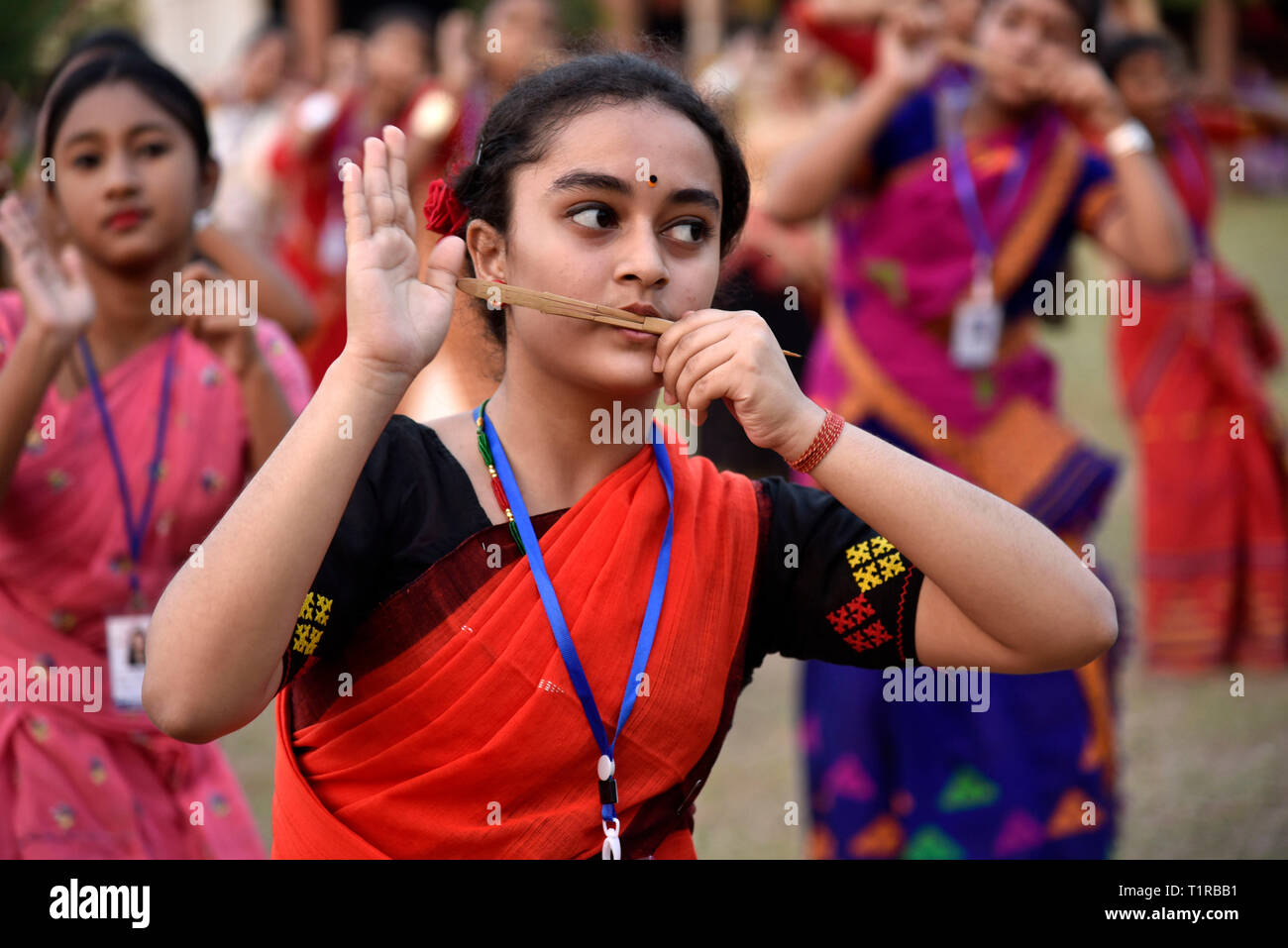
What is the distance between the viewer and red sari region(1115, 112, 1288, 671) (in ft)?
20.7

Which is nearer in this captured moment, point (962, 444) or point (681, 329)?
point (681, 329)

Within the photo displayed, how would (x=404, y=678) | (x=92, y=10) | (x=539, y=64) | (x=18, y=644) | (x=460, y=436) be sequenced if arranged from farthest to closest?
(x=92, y=10)
(x=18, y=644)
(x=539, y=64)
(x=460, y=436)
(x=404, y=678)

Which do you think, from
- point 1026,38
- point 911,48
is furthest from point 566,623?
point 1026,38

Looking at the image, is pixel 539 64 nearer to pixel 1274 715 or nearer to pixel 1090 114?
pixel 1090 114

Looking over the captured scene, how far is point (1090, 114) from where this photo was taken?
403 centimetres

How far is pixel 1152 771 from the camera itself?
16.8 feet

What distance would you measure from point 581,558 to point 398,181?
0.51 m

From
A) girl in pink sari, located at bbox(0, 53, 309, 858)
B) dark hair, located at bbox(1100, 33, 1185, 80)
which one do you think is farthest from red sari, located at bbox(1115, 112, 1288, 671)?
girl in pink sari, located at bbox(0, 53, 309, 858)

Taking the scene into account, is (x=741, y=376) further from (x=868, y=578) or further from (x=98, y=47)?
(x=98, y=47)

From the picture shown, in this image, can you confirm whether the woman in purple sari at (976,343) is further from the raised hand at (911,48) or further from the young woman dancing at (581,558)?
the young woman dancing at (581,558)

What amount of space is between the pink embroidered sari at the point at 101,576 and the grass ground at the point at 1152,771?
5.83 feet

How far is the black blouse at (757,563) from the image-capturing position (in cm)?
181
